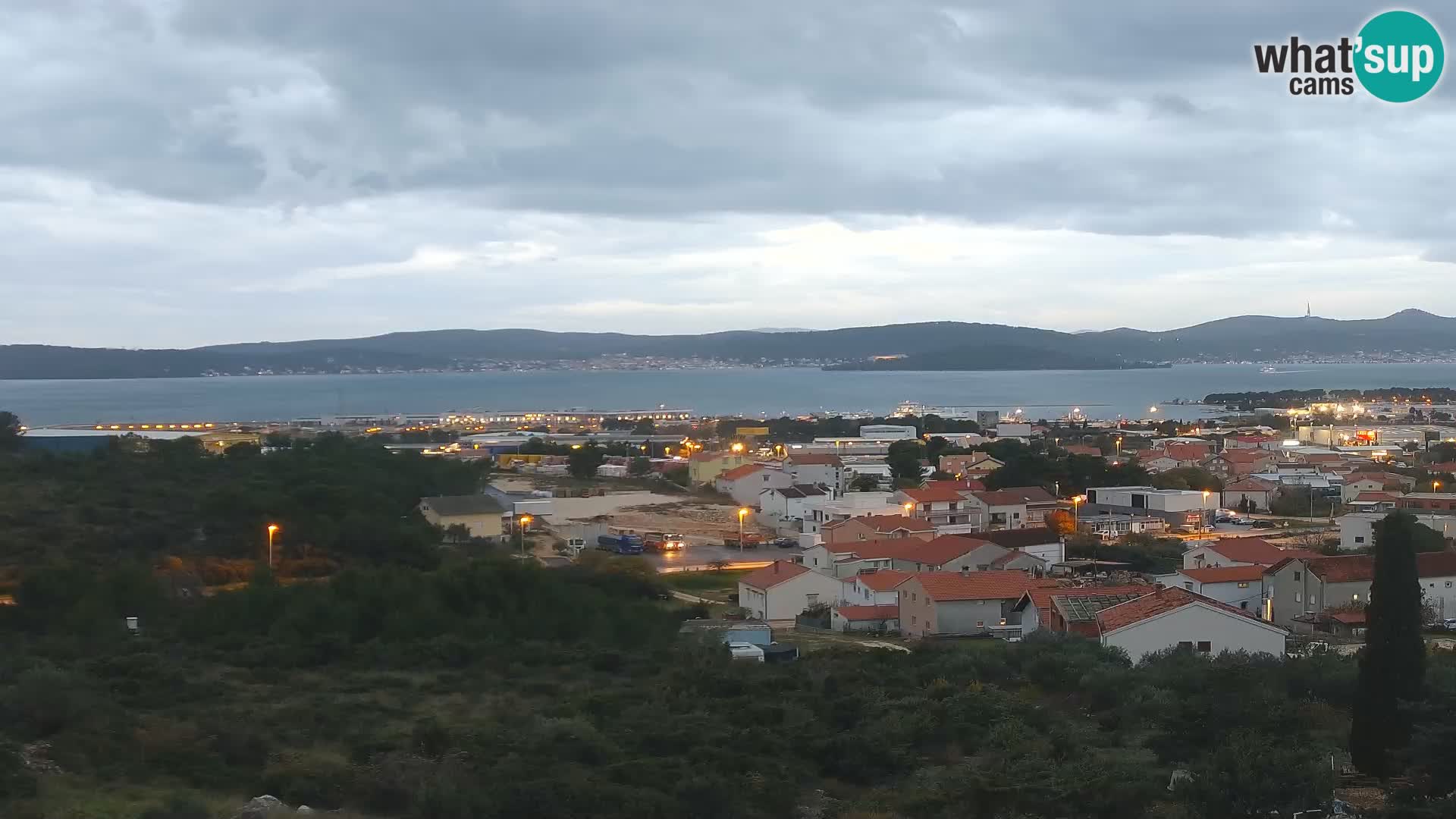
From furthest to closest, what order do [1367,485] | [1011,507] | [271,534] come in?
[1367,485] → [1011,507] → [271,534]

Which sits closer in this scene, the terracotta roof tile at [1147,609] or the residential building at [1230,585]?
the terracotta roof tile at [1147,609]

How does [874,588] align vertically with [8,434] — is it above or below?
below

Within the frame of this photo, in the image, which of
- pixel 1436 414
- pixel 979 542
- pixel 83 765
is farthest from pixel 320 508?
pixel 1436 414

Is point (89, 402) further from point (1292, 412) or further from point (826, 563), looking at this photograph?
point (826, 563)

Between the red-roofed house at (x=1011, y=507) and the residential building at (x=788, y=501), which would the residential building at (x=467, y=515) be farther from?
the red-roofed house at (x=1011, y=507)

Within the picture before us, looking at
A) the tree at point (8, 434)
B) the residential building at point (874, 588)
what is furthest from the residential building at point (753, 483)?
the tree at point (8, 434)

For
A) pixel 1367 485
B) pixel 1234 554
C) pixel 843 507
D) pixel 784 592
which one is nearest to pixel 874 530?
pixel 843 507

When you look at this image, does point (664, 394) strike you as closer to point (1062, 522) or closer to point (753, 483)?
point (753, 483)
